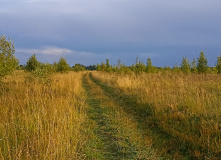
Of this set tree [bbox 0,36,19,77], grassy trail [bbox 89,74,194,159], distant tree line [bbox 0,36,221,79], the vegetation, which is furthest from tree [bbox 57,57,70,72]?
grassy trail [bbox 89,74,194,159]

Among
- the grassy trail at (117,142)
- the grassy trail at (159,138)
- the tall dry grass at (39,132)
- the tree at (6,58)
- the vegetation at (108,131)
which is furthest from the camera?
the tree at (6,58)

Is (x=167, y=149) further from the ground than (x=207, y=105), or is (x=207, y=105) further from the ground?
(x=207, y=105)

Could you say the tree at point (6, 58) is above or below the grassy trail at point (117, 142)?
above

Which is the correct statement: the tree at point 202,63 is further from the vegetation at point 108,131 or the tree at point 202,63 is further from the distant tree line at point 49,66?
the vegetation at point 108,131

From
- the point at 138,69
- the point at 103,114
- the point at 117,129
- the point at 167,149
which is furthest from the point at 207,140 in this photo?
the point at 138,69

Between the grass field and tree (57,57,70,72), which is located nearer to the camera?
the grass field

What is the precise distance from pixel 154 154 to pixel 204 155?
130cm

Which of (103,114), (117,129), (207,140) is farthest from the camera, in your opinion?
(103,114)

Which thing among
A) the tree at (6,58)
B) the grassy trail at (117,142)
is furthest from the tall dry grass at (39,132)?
the tree at (6,58)

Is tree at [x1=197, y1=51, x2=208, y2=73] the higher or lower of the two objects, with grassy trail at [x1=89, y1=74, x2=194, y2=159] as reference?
higher

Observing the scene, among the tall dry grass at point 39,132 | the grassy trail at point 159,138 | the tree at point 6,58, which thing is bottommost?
the grassy trail at point 159,138

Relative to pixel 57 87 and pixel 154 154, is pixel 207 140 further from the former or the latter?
pixel 57 87

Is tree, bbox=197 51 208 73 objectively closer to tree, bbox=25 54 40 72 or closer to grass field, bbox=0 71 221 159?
grass field, bbox=0 71 221 159

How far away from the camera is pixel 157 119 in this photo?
633 cm
